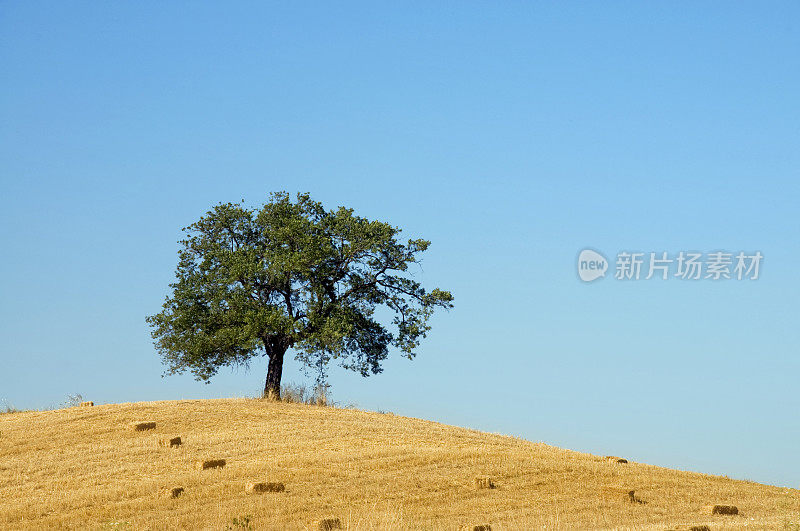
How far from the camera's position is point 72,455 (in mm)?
25484

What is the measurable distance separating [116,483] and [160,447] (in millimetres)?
4235

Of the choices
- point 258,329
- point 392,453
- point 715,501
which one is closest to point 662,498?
point 715,501

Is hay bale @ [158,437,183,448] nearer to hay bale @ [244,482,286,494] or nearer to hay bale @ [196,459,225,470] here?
hay bale @ [196,459,225,470]

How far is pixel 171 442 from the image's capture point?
85.7ft

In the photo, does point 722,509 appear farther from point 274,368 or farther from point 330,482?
point 274,368

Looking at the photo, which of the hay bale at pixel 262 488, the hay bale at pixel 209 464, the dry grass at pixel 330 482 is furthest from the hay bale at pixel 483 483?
the hay bale at pixel 209 464

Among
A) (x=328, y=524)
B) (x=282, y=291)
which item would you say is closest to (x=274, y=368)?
(x=282, y=291)

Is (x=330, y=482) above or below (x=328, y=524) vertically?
above

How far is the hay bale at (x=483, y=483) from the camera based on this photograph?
21.3 metres

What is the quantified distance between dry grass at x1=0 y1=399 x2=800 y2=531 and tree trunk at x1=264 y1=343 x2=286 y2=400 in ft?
25.2

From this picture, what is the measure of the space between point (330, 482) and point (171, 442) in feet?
23.4

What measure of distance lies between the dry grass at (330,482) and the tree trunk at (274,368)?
7689 millimetres

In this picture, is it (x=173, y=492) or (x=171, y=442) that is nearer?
(x=173, y=492)

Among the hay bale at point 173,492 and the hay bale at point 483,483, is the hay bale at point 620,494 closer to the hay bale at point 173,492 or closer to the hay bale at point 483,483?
the hay bale at point 483,483
